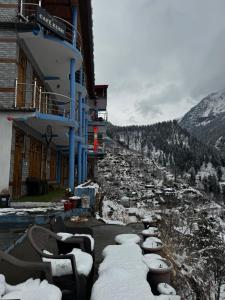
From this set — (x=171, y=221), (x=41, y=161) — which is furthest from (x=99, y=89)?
(x=171, y=221)

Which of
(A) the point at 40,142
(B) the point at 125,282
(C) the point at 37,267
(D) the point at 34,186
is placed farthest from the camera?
(A) the point at 40,142

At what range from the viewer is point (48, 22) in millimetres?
11695

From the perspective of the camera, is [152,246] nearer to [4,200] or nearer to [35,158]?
[4,200]

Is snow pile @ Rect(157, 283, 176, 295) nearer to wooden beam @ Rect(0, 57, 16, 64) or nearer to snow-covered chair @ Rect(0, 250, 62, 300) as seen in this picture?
snow-covered chair @ Rect(0, 250, 62, 300)

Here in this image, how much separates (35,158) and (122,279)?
43.3ft

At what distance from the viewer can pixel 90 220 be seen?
32.3ft

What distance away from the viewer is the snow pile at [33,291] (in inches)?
105

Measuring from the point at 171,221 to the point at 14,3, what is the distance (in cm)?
1066

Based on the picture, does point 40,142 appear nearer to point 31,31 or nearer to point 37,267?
point 31,31

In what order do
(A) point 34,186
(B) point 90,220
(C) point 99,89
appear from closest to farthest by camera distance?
1. (B) point 90,220
2. (A) point 34,186
3. (C) point 99,89

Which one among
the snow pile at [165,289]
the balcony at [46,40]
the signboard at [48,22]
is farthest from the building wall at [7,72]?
the snow pile at [165,289]

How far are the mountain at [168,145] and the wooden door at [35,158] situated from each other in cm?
10358

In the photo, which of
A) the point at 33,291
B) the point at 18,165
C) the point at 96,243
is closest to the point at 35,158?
the point at 18,165

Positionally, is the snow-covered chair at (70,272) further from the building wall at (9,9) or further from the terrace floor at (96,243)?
the building wall at (9,9)
